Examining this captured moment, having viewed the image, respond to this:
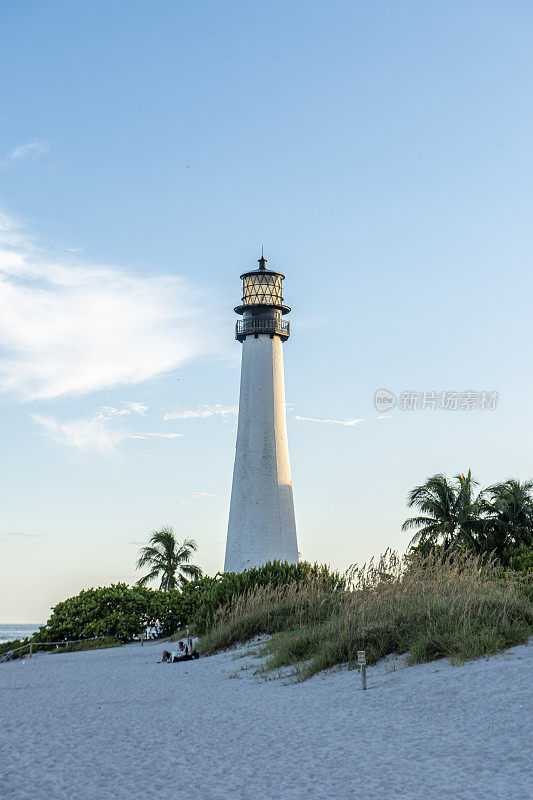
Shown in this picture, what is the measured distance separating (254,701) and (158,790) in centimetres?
507

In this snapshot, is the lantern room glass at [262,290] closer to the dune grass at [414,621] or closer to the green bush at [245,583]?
the green bush at [245,583]

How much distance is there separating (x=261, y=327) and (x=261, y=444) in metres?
6.40

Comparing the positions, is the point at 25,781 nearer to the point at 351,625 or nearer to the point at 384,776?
the point at 384,776

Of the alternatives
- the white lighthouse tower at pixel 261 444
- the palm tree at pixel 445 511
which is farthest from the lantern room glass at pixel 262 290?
the palm tree at pixel 445 511

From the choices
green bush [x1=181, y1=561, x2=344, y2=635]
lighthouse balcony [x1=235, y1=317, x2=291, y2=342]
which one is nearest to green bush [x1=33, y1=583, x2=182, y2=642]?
green bush [x1=181, y1=561, x2=344, y2=635]

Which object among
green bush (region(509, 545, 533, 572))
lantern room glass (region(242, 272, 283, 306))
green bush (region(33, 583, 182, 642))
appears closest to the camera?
green bush (region(33, 583, 182, 642))

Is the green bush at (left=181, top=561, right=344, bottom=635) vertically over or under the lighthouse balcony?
under

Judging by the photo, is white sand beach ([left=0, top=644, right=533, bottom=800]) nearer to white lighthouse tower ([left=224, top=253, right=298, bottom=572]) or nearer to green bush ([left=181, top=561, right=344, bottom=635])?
green bush ([left=181, top=561, right=344, bottom=635])

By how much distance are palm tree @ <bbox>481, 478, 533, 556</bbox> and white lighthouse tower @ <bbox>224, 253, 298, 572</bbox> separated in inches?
458

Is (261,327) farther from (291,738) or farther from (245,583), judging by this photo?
(291,738)

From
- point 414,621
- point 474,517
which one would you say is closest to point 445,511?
point 474,517

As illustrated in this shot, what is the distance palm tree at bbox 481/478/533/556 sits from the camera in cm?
3872

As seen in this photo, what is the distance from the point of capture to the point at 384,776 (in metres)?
6.66

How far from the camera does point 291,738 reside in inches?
332
